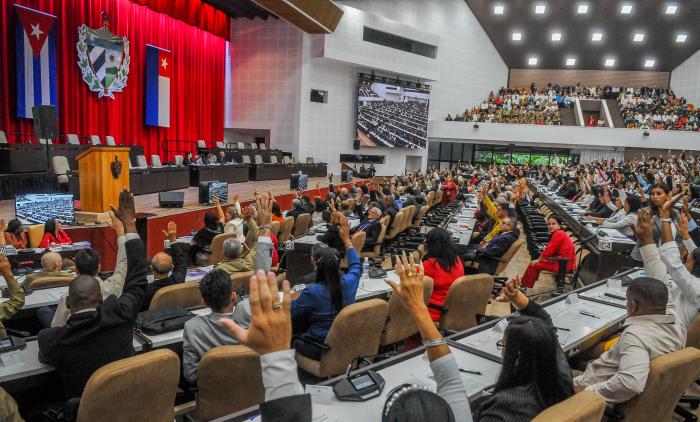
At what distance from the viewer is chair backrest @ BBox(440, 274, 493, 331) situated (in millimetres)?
3924

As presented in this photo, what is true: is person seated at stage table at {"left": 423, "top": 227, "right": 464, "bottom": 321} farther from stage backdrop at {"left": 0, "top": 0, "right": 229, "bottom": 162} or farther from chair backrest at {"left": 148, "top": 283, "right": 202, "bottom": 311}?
stage backdrop at {"left": 0, "top": 0, "right": 229, "bottom": 162}

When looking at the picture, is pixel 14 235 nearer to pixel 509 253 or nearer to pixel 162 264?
pixel 162 264

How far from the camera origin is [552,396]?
1.88m

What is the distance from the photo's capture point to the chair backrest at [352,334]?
308 cm

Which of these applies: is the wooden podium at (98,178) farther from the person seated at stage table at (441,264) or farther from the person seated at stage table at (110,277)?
the person seated at stage table at (441,264)

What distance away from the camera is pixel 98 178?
310 inches

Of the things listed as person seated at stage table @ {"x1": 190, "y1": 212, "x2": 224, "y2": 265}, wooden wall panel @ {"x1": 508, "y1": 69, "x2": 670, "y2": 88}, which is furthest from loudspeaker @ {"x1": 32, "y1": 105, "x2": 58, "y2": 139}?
wooden wall panel @ {"x1": 508, "y1": 69, "x2": 670, "y2": 88}

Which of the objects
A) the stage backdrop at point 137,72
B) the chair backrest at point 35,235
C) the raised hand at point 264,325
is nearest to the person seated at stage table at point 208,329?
the raised hand at point 264,325

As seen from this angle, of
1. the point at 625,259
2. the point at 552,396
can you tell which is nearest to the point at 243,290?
the point at 552,396

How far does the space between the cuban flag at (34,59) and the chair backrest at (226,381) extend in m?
12.2

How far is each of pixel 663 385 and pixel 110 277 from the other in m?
3.16

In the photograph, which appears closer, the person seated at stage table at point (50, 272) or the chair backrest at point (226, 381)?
the chair backrest at point (226, 381)

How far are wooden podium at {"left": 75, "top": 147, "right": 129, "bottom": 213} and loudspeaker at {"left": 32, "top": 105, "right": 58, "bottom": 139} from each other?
1.26 meters

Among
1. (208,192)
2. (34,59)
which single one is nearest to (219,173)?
(208,192)
